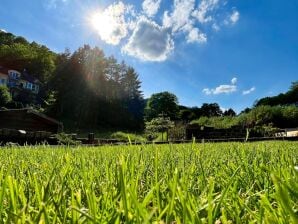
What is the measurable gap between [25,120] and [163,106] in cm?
7558

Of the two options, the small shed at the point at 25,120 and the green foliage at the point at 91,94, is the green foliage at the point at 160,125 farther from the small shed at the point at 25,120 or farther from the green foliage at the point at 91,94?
the green foliage at the point at 91,94

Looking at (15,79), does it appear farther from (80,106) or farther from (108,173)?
(108,173)

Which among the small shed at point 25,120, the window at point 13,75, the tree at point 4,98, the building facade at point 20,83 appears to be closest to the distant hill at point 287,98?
the small shed at point 25,120

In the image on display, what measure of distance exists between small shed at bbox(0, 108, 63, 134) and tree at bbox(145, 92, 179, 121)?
70343 mm

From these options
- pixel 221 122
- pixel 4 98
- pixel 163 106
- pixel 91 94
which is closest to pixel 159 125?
pixel 221 122


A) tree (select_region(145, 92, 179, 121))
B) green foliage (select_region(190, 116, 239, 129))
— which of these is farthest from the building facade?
green foliage (select_region(190, 116, 239, 129))

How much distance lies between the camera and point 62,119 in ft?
245

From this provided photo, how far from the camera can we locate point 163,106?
102 meters

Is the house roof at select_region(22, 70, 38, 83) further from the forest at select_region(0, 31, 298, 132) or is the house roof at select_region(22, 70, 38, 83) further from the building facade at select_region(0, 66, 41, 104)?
the forest at select_region(0, 31, 298, 132)

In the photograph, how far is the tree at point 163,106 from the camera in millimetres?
100562

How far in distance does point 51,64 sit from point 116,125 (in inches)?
1430

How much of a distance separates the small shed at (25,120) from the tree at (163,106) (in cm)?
7034

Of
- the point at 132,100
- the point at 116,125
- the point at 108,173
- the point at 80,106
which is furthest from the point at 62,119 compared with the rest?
the point at 108,173

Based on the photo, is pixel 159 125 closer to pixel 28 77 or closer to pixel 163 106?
pixel 163 106
